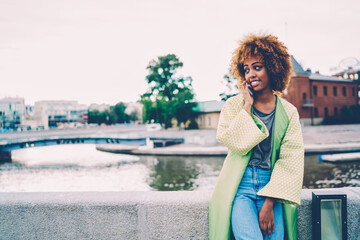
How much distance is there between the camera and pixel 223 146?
25.9 m

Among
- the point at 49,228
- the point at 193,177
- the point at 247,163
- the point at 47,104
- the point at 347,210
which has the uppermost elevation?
the point at 47,104

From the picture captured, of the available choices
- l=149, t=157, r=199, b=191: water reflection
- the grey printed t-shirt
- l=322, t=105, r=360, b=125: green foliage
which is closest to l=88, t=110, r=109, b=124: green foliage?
l=322, t=105, r=360, b=125: green foliage

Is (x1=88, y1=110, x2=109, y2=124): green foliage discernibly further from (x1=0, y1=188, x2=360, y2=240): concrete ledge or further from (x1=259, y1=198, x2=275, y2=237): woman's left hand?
(x1=259, y1=198, x2=275, y2=237): woman's left hand

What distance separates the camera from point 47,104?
113875mm

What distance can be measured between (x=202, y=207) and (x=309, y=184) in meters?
13.6

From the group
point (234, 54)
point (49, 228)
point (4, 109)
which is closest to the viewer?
point (234, 54)

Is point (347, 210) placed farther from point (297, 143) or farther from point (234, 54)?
point (234, 54)

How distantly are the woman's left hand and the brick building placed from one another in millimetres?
37790

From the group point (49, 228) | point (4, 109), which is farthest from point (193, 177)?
point (4, 109)

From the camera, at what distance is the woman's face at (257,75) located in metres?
1.76

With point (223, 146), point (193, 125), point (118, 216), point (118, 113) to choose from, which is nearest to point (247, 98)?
point (118, 216)

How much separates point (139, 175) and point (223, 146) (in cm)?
970

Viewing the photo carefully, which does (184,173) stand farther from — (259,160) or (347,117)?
(347,117)

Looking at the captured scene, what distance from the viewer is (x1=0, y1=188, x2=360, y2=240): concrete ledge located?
1978mm
